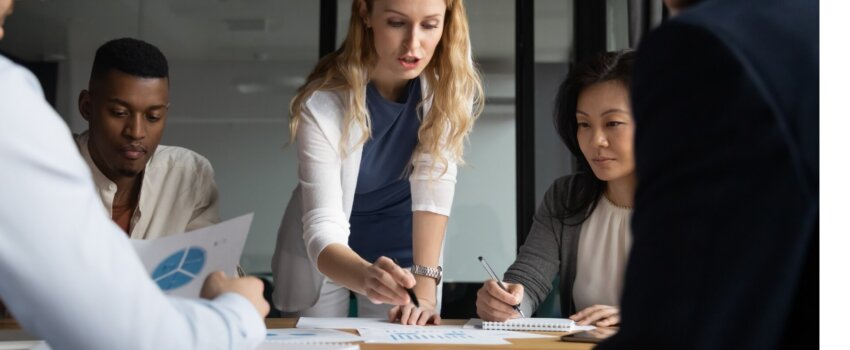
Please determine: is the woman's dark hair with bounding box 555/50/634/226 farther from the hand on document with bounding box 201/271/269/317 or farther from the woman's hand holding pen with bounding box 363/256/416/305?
the hand on document with bounding box 201/271/269/317

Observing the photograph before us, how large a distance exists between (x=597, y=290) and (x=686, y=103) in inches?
60.6

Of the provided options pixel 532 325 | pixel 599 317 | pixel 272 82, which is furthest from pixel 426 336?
pixel 272 82

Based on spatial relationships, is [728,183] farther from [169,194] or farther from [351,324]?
[169,194]

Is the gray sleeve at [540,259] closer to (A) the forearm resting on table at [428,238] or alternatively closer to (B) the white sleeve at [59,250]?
(A) the forearm resting on table at [428,238]

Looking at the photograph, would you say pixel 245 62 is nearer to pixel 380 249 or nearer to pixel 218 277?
pixel 380 249

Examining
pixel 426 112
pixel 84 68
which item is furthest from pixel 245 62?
pixel 426 112

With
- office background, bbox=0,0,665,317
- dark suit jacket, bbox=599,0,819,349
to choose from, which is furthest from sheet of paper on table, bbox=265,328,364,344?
office background, bbox=0,0,665,317

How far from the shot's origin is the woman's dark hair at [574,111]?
2164 mm

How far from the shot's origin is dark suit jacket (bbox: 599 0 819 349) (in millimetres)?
567

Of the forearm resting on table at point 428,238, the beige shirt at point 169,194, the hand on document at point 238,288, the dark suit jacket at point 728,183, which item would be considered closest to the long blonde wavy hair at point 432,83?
the forearm resting on table at point 428,238

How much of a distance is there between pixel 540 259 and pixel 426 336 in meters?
0.71

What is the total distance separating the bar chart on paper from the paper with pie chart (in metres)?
A: 0.38

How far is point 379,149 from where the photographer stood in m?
2.18

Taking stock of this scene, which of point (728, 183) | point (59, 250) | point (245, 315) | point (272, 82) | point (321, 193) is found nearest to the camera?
point (728, 183)
